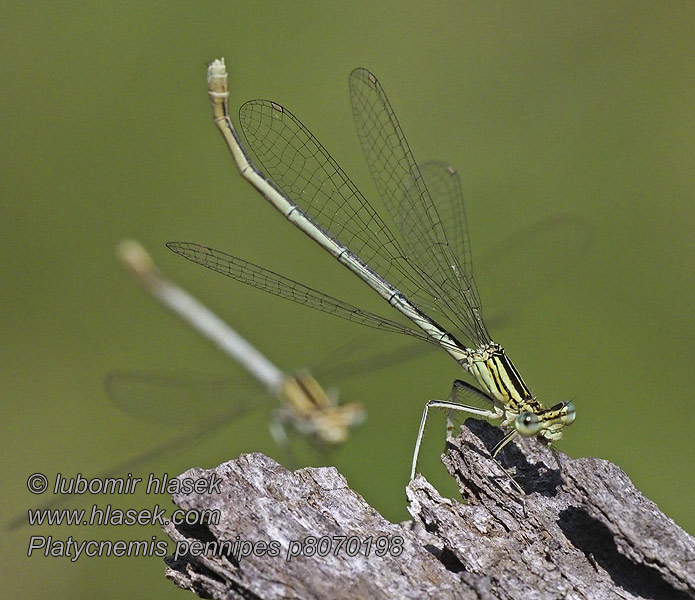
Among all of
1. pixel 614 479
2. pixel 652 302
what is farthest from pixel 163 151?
pixel 614 479

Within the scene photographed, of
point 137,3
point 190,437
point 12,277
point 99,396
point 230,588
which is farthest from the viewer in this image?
point 137,3

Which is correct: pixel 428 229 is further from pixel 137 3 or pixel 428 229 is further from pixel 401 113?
pixel 137 3

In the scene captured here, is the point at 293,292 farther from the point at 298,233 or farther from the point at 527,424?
the point at 298,233

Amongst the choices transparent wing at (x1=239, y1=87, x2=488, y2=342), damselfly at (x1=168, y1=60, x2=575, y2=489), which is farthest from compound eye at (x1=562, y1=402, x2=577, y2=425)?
transparent wing at (x1=239, y1=87, x2=488, y2=342)

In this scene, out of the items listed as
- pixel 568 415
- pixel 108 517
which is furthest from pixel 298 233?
pixel 108 517

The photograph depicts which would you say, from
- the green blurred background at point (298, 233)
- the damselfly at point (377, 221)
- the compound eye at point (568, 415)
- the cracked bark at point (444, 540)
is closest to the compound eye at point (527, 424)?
the compound eye at point (568, 415)

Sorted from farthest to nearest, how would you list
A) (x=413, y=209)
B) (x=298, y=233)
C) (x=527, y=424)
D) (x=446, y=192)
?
(x=298, y=233) → (x=446, y=192) → (x=413, y=209) → (x=527, y=424)
